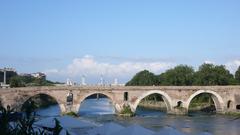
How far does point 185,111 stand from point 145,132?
35.5m

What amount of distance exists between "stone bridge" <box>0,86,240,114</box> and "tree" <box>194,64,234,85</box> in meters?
11.8

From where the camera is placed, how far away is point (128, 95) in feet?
179

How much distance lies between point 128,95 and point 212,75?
19822mm

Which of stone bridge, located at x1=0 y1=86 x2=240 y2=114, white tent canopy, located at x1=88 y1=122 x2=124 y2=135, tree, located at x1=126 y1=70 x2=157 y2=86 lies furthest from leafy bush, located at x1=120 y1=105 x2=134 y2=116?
white tent canopy, located at x1=88 y1=122 x2=124 y2=135

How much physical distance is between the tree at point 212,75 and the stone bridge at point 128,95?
11.8m

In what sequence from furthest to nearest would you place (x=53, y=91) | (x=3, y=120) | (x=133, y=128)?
(x=53, y=91), (x=133, y=128), (x=3, y=120)

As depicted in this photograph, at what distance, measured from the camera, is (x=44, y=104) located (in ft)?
269

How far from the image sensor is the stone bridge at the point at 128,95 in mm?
50906

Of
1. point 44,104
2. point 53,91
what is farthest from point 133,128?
point 44,104

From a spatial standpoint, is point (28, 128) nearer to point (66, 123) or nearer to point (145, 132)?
point (145, 132)

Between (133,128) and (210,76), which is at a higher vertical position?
(210,76)

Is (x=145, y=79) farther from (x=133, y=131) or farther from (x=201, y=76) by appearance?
(x=133, y=131)

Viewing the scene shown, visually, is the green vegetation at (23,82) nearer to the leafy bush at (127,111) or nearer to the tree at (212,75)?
the leafy bush at (127,111)

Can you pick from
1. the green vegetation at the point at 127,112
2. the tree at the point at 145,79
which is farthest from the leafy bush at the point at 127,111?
the tree at the point at 145,79
